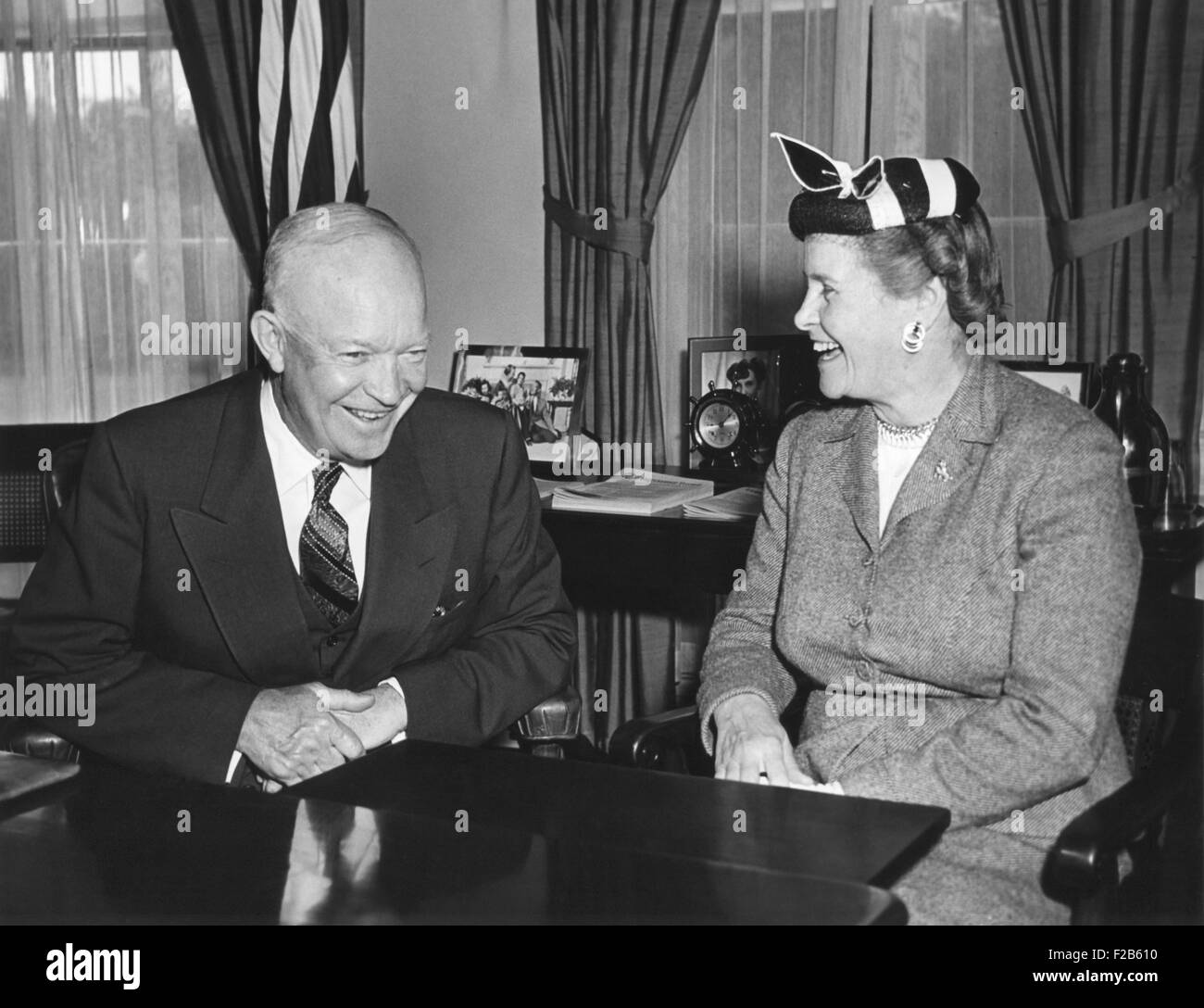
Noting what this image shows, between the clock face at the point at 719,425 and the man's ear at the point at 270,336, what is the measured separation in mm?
2019

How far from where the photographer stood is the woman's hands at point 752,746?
2.11m

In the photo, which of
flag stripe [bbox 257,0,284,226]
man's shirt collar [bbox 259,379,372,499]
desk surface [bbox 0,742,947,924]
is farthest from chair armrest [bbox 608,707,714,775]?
flag stripe [bbox 257,0,284,226]

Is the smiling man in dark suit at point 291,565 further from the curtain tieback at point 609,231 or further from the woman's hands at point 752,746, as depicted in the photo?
the curtain tieback at point 609,231

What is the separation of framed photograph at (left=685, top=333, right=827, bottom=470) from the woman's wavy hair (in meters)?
1.74

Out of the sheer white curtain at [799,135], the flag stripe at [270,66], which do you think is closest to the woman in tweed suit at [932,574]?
the sheer white curtain at [799,135]

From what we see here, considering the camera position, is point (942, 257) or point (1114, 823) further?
point (942, 257)

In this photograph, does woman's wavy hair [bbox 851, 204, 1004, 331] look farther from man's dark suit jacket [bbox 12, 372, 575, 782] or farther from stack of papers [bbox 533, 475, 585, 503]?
stack of papers [bbox 533, 475, 585, 503]

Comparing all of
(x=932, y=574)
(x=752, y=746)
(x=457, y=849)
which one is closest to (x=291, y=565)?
(x=752, y=746)

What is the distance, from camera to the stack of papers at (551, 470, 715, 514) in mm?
3721

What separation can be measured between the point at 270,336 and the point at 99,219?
3.22 metres

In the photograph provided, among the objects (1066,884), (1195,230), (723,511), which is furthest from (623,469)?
(1066,884)

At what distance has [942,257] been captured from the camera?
221 centimetres

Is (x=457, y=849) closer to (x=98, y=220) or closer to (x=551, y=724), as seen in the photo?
(x=551, y=724)

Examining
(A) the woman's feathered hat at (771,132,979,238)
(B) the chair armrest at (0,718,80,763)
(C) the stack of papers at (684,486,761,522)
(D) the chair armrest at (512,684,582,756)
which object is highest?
(A) the woman's feathered hat at (771,132,979,238)
